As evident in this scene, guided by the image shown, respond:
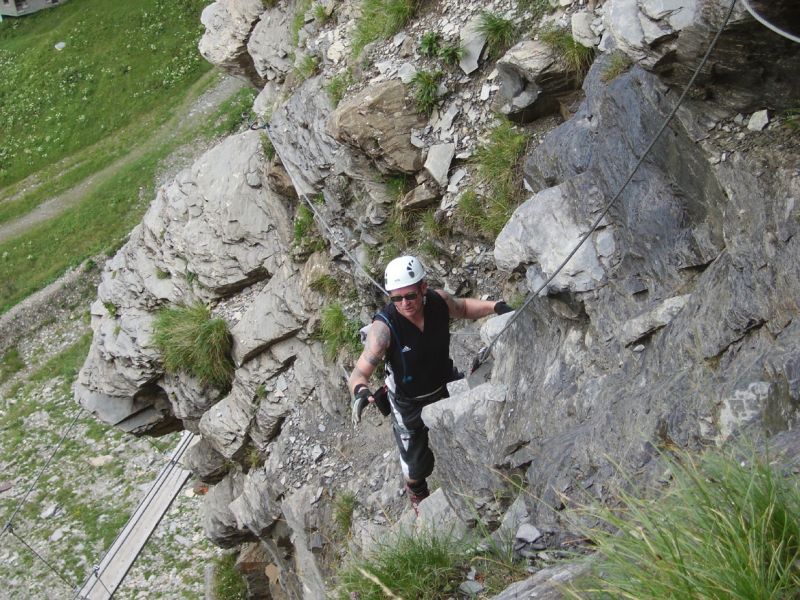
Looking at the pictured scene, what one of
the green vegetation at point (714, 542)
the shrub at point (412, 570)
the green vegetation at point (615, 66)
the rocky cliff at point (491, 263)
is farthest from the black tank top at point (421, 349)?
the green vegetation at point (714, 542)

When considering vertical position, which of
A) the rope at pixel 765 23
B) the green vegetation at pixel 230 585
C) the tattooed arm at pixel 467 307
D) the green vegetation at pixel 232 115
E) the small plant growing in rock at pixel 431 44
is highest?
the rope at pixel 765 23

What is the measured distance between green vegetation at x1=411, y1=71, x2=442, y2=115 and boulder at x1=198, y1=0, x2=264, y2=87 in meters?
6.85

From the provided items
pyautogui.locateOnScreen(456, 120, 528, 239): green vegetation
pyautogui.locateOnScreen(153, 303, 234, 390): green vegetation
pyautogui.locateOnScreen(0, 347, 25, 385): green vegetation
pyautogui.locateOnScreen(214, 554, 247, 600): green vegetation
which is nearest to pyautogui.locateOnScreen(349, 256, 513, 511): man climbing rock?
pyautogui.locateOnScreen(456, 120, 528, 239): green vegetation

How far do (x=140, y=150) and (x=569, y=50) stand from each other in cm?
3597

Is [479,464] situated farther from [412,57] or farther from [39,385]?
[39,385]

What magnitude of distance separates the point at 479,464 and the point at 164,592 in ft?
61.7

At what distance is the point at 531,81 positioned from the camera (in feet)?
35.2

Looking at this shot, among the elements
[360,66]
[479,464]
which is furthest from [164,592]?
[479,464]

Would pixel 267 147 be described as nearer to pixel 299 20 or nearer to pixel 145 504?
pixel 299 20

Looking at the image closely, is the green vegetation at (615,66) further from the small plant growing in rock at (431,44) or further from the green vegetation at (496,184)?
the small plant growing in rock at (431,44)

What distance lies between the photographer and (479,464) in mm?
7715

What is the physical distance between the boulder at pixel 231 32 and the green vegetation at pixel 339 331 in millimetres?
7330

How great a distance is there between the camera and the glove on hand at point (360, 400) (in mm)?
8203

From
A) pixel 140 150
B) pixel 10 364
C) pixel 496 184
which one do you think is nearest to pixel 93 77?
pixel 140 150
